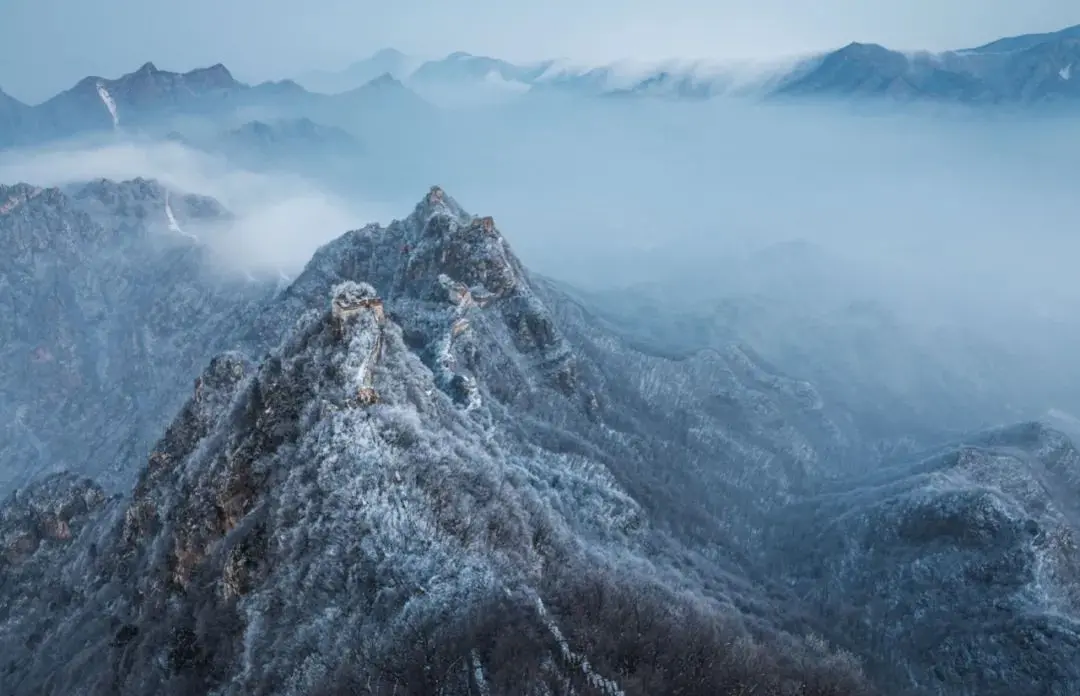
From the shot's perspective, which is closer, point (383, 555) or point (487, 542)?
point (383, 555)

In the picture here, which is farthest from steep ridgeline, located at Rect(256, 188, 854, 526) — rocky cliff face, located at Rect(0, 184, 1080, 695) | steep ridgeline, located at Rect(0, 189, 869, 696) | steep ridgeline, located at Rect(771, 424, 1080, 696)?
steep ridgeline, located at Rect(771, 424, 1080, 696)

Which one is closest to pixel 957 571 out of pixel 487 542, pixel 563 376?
pixel 563 376

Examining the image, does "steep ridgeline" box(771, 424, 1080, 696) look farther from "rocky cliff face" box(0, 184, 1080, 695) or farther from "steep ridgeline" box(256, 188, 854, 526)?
"steep ridgeline" box(256, 188, 854, 526)

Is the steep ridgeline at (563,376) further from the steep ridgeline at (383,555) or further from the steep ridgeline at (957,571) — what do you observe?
the steep ridgeline at (957,571)

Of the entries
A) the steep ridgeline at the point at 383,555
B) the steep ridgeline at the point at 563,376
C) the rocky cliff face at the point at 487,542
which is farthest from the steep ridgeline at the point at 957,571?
the steep ridgeline at the point at 563,376

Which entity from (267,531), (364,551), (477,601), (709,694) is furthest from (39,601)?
(709,694)

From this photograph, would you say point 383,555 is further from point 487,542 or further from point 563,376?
point 563,376
